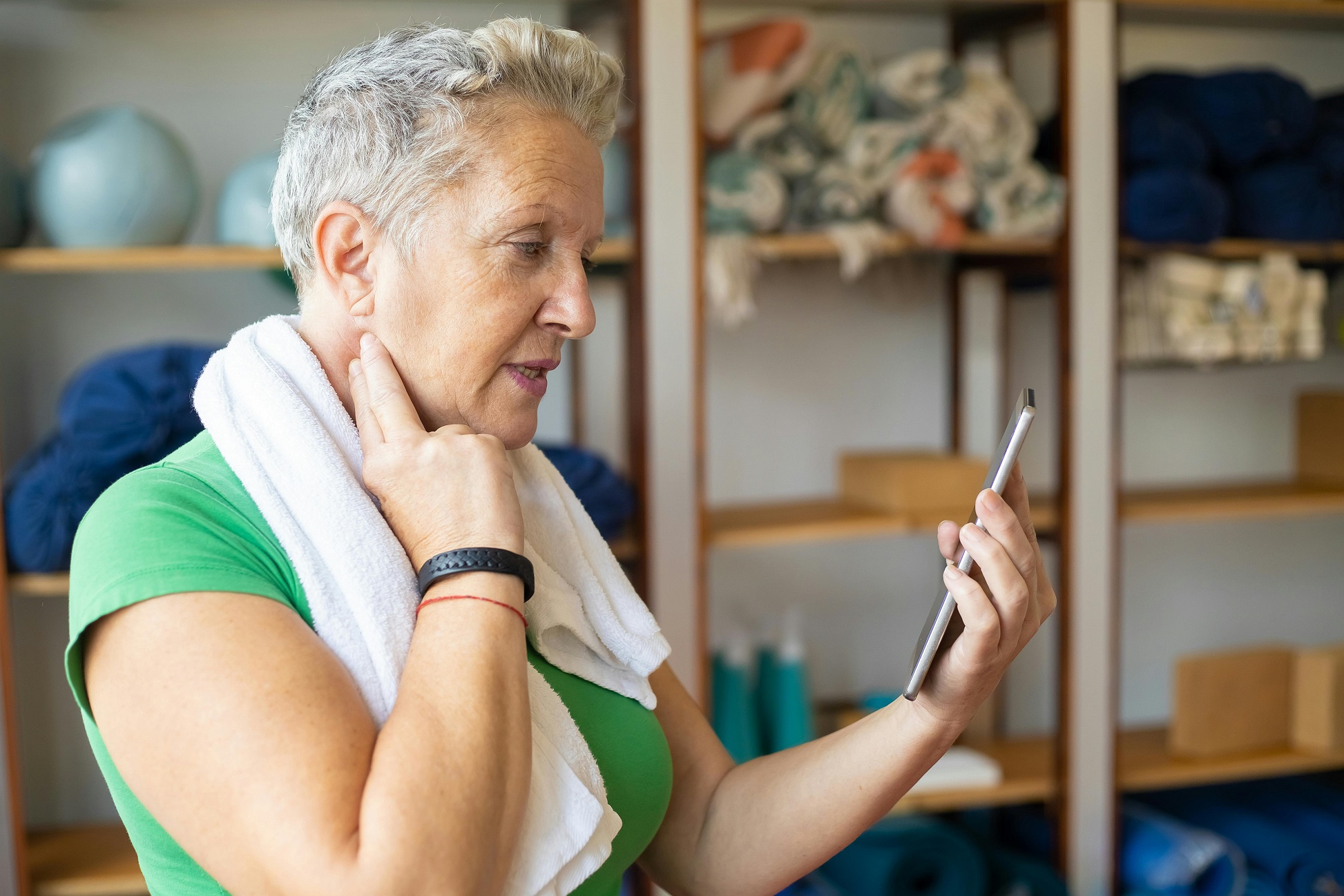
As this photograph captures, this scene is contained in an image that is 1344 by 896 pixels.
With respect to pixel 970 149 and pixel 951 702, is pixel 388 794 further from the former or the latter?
pixel 970 149

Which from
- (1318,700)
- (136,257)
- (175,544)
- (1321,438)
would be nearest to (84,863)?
(136,257)

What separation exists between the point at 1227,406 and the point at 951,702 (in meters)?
2.11

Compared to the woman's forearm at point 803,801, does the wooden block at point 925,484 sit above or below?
above

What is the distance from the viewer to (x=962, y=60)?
7.86ft

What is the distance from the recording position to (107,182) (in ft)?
5.73

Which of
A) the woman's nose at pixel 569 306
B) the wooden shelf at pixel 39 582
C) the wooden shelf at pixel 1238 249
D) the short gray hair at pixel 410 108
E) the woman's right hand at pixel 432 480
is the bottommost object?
the wooden shelf at pixel 39 582

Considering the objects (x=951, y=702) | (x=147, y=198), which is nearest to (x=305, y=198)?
(x=951, y=702)

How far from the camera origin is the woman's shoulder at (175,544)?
687 millimetres

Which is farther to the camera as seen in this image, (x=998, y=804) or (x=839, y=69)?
(x=998, y=804)

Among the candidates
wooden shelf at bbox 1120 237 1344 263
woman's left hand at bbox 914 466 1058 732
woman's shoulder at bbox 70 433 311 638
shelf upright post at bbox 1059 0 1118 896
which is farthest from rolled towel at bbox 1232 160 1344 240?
woman's shoulder at bbox 70 433 311 638

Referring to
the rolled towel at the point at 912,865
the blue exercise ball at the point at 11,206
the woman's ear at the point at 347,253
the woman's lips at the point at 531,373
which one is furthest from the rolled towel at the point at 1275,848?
the blue exercise ball at the point at 11,206

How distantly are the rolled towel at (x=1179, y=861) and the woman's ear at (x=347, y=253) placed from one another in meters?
2.03

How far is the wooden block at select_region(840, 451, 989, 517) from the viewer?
218cm

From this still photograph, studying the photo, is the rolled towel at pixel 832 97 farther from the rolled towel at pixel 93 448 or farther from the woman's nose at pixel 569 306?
the woman's nose at pixel 569 306
